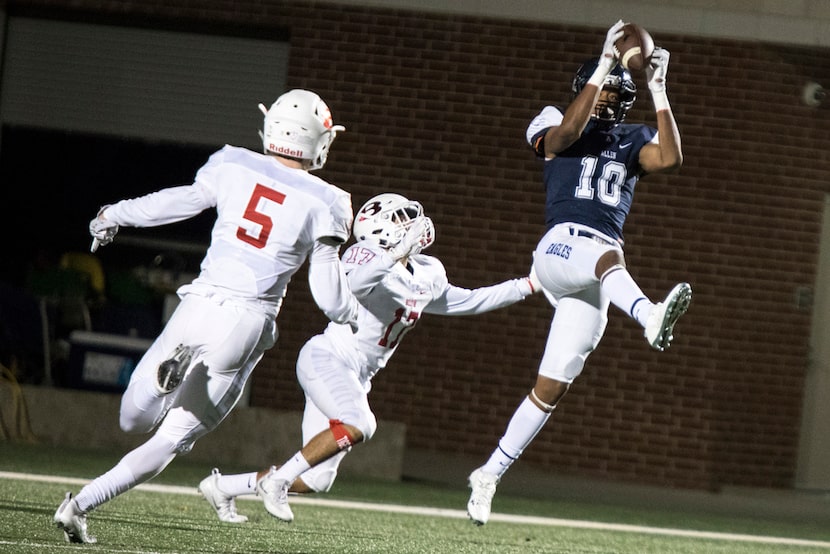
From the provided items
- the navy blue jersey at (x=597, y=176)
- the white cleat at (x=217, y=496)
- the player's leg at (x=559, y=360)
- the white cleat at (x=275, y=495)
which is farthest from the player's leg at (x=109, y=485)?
the navy blue jersey at (x=597, y=176)

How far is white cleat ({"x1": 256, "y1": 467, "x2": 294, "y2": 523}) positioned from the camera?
569cm

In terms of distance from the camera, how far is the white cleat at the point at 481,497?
5855 mm

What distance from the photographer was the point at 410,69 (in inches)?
469

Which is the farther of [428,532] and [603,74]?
[428,532]

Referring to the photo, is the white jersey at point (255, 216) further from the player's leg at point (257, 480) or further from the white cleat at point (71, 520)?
the player's leg at point (257, 480)

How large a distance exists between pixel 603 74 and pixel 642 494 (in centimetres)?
605

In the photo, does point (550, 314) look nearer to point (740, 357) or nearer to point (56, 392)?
point (740, 357)

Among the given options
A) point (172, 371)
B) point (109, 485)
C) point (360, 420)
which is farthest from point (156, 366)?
point (360, 420)

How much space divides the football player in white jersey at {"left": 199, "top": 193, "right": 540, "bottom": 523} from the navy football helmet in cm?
89

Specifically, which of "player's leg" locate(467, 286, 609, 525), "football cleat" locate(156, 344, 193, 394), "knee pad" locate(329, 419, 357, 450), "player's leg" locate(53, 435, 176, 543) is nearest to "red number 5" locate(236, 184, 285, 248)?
"football cleat" locate(156, 344, 193, 394)

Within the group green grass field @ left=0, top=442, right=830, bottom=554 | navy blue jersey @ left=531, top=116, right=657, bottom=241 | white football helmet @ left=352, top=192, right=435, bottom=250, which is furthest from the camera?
white football helmet @ left=352, top=192, right=435, bottom=250

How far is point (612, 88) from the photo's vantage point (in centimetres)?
591

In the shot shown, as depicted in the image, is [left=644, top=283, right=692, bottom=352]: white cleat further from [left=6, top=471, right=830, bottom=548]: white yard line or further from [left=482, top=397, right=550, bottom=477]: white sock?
[left=6, top=471, right=830, bottom=548]: white yard line

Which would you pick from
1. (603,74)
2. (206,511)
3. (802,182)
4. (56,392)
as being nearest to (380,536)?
(206,511)
